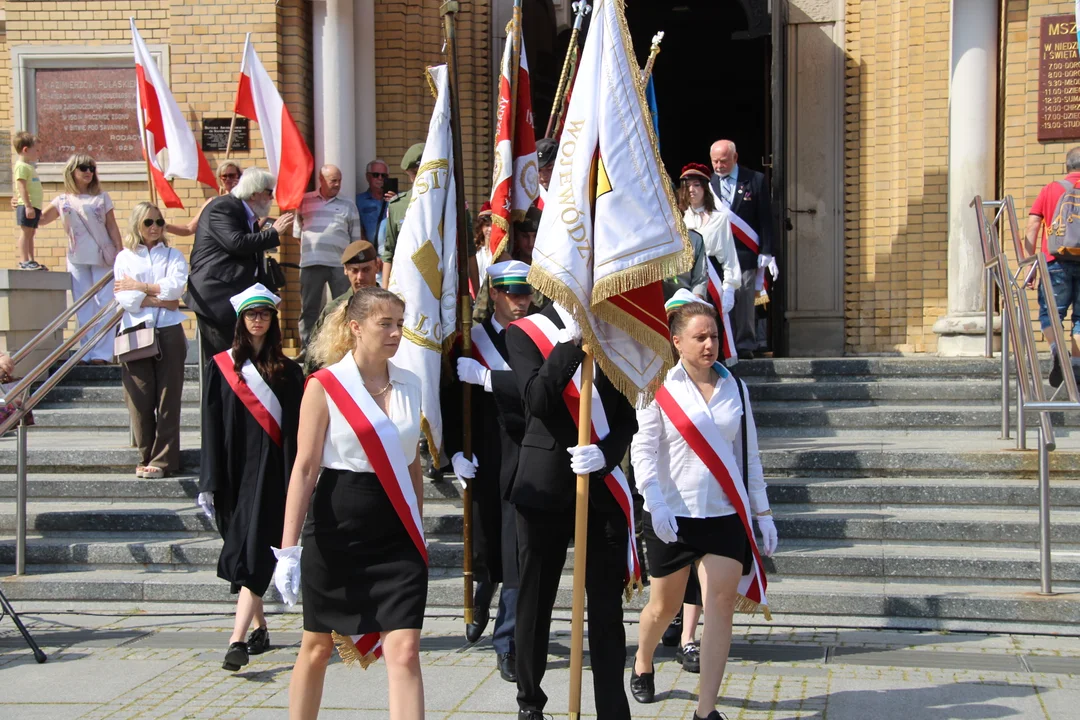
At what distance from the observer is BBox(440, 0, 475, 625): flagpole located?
6422mm

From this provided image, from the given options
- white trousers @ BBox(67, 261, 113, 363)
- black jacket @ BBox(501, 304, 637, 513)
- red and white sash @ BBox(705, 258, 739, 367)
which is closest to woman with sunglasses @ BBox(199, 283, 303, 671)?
black jacket @ BBox(501, 304, 637, 513)

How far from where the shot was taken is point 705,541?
5383 millimetres

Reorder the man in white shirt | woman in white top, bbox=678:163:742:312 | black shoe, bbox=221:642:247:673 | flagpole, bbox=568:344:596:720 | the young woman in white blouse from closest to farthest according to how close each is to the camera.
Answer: flagpole, bbox=568:344:596:720
the young woman in white blouse
black shoe, bbox=221:642:247:673
woman in white top, bbox=678:163:742:312
the man in white shirt

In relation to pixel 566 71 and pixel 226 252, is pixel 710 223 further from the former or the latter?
pixel 226 252

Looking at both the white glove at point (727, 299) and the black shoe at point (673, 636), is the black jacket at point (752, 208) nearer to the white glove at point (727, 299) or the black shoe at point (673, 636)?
the white glove at point (727, 299)

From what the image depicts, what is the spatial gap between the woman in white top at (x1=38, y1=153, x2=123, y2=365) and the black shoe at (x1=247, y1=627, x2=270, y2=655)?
494cm

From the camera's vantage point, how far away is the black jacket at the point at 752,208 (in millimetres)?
10242

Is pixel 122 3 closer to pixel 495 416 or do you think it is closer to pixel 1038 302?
pixel 495 416

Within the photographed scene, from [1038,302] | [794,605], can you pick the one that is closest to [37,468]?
[794,605]

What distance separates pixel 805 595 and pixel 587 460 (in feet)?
8.42

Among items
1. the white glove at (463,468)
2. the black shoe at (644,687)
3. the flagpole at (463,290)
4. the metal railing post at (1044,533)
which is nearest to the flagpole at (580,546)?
the black shoe at (644,687)

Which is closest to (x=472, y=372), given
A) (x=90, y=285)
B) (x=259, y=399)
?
(x=259, y=399)

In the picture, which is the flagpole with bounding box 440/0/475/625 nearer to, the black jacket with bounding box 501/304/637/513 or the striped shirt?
the black jacket with bounding box 501/304/637/513

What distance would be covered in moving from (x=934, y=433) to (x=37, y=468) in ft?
20.9
